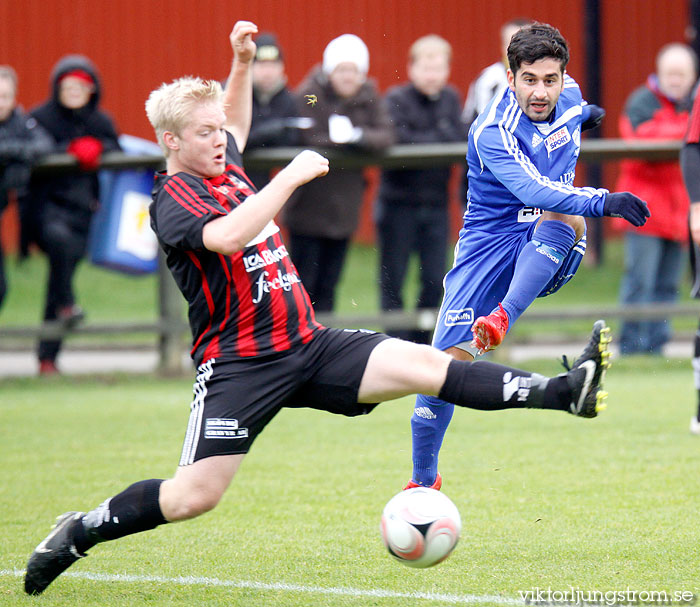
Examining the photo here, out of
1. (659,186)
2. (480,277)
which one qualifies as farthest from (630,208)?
(659,186)

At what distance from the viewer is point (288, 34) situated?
1641 cm

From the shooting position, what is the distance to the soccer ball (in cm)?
406

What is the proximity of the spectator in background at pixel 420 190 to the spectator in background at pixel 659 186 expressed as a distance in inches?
60.0

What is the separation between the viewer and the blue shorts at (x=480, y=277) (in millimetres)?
5219

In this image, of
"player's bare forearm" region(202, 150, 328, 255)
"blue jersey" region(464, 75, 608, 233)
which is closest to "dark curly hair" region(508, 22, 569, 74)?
"blue jersey" region(464, 75, 608, 233)

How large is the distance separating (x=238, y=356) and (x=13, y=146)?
5.72 m

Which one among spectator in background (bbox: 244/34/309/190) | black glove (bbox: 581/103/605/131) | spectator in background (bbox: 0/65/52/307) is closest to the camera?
black glove (bbox: 581/103/605/131)

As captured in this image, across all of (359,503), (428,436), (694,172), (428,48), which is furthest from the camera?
(428,48)

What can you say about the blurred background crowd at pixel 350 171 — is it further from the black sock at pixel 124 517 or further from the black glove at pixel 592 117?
the black sock at pixel 124 517

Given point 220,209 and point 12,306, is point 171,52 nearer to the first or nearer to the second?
point 12,306

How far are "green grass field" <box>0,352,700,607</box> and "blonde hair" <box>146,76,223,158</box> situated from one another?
5.56 feet

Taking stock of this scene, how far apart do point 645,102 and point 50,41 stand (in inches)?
384

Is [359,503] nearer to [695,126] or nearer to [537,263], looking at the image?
[537,263]

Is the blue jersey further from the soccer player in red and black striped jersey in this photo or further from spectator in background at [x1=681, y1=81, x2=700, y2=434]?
spectator in background at [x1=681, y1=81, x2=700, y2=434]
